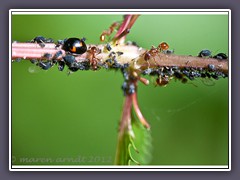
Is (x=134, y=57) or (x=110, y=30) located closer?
(x=134, y=57)

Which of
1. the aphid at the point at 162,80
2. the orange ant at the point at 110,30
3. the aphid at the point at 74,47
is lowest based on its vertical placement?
the aphid at the point at 162,80

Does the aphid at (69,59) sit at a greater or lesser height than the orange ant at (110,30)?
lesser

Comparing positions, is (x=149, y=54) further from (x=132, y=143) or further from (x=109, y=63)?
(x=132, y=143)

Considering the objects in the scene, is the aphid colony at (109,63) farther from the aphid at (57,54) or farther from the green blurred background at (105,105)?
the green blurred background at (105,105)

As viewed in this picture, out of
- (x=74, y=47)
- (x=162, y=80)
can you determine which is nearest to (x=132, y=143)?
(x=162, y=80)

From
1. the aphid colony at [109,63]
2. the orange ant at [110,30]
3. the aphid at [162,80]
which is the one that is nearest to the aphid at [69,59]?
the aphid colony at [109,63]

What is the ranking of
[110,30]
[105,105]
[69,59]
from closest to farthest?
[69,59], [110,30], [105,105]

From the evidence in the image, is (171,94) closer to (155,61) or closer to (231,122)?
(231,122)
